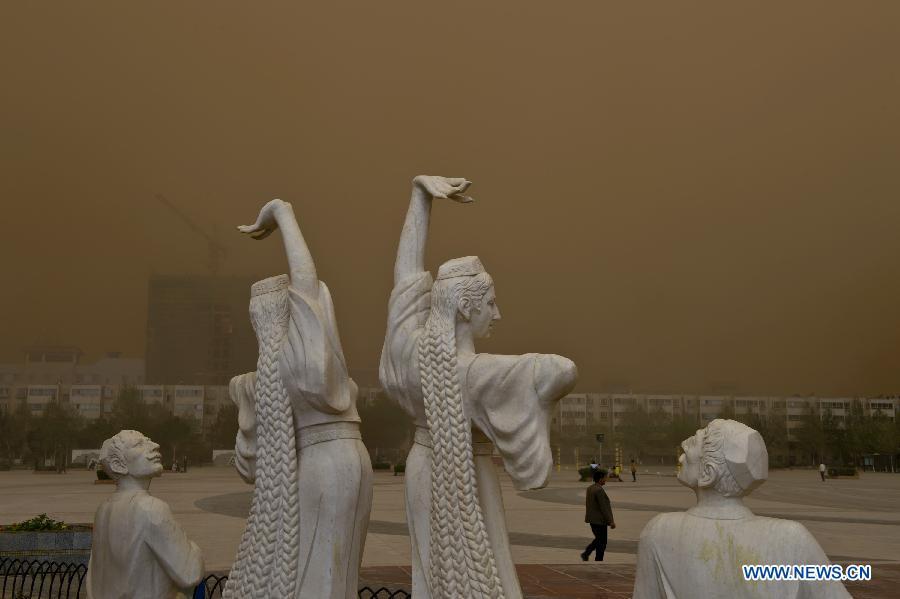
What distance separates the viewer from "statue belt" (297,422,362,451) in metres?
4.23

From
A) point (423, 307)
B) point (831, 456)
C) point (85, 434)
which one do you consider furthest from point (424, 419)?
point (831, 456)

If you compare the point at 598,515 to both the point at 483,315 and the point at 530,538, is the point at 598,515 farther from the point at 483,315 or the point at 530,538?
the point at 483,315

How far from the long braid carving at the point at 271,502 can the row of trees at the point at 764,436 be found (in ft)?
183

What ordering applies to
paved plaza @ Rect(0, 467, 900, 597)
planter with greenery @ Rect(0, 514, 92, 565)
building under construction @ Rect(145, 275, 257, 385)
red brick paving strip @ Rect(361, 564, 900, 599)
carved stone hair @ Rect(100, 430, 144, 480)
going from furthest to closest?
building under construction @ Rect(145, 275, 257, 385) < planter with greenery @ Rect(0, 514, 92, 565) < paved plaza @ Rect(0, 467, 900, 597) < red brick paving strip @ Rect(361, 564, 900, 599) < carved stone hair @ Rect(100, 430, 144, 480)

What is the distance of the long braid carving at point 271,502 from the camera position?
4.07 meters

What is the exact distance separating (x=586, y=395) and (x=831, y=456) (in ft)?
56.8

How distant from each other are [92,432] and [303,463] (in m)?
50.6

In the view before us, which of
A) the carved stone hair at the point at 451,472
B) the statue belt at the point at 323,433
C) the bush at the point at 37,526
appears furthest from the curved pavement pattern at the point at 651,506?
the carved stone hair at the point at 451,472

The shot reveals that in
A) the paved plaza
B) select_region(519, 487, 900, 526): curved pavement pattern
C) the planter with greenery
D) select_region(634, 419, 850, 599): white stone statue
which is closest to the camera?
select_region(634, 419, 850, 599): white stone statue

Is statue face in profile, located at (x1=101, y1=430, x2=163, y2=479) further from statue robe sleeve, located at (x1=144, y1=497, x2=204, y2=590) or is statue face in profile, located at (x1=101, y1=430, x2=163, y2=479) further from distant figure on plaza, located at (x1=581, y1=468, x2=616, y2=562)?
distant figure on plaza, located at (x1=581, y1=468, x2=616, y2=562)

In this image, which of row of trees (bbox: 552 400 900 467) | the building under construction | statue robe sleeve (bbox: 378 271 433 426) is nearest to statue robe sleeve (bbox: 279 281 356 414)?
statue robe sleeve (bbox: 378 271 433 426)

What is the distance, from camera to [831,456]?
59688 mm

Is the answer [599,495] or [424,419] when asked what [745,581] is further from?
[599,495]

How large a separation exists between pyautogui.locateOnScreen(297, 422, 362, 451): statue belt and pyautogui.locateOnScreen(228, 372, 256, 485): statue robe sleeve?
0.33 metres
